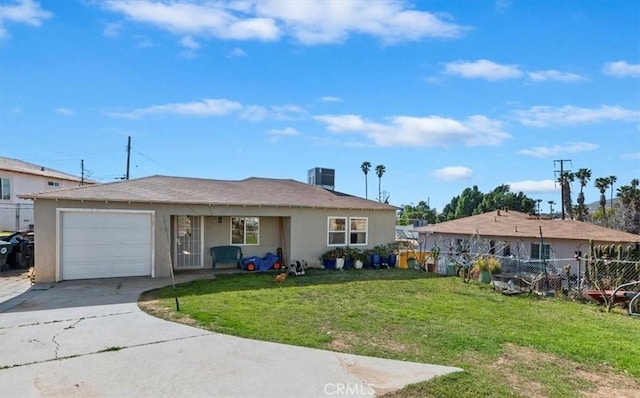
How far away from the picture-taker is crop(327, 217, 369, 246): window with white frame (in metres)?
16.4

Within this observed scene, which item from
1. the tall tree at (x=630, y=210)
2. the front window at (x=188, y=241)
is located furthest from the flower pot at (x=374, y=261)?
the tall tree at (x=630, y=210)

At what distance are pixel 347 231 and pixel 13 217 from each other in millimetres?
19287

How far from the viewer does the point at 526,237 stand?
82.9 feet

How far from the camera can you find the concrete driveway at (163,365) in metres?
4.43

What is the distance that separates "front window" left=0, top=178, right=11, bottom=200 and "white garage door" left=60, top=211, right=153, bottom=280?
53.7 ft

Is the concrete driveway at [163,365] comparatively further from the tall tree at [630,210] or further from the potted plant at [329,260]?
the tall tree at [630,210]

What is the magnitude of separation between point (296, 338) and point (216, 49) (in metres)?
10.8

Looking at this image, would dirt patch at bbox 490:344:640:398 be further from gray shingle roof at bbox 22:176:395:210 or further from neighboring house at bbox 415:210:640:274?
neighboring house at bbox 415:210:640:274

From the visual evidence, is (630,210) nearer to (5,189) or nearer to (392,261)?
(392,261)

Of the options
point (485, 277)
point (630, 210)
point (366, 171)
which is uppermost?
point (366, 171)

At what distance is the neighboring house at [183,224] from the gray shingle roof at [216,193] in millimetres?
34

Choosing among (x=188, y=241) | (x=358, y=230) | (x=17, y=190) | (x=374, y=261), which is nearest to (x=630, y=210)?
(x=374, y=261)

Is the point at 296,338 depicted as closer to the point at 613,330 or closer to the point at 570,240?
the point at 613,330

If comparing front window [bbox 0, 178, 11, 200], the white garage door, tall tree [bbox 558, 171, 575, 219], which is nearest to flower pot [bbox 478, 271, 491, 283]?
the white garage door
